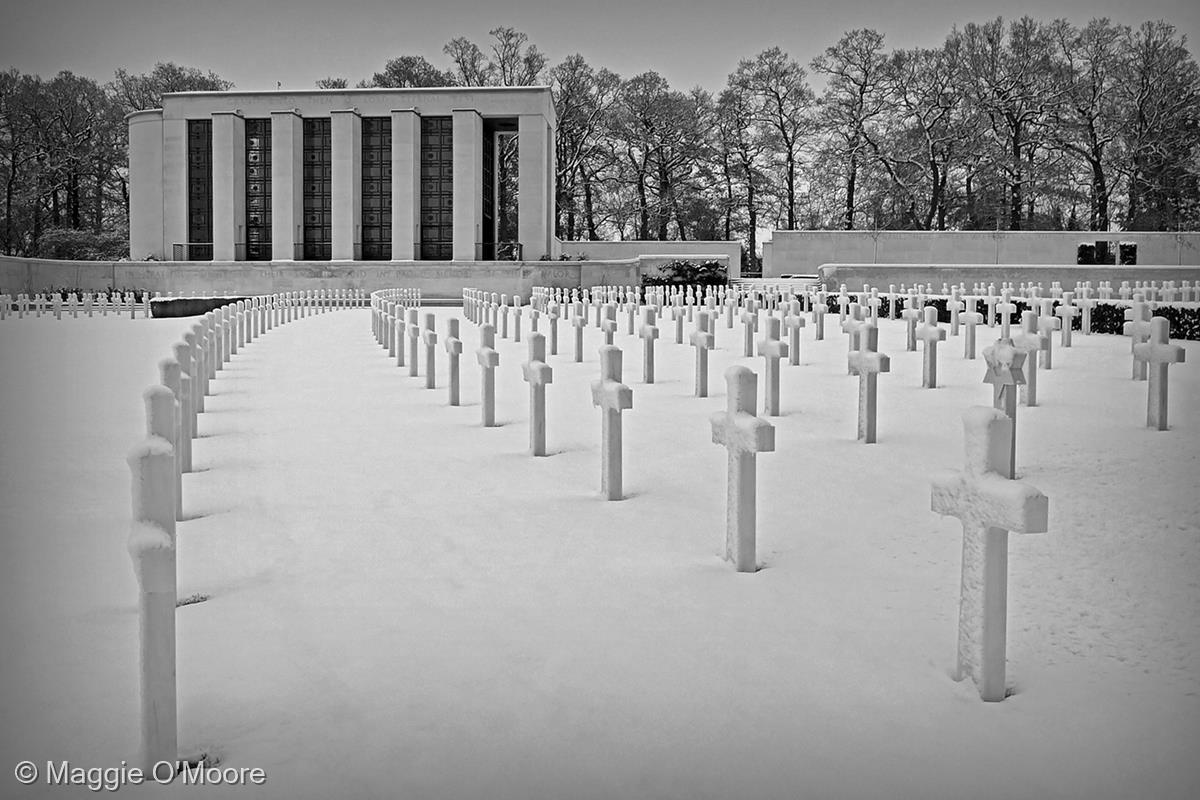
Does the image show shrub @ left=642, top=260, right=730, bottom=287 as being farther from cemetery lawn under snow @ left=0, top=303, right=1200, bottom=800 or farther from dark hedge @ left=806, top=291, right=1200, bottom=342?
cemetery lawn under snow @ left=0, top=303, right=1200, bottom=800

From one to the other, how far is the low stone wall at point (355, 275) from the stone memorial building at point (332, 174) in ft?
23.6

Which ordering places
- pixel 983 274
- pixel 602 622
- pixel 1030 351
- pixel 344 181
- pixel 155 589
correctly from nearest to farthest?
1. pixel 155 589
2. pixel 602 622
3. pixel 1030 351
4. pixel 983 274
5. pixel 344 181

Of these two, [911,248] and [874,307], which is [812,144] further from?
[874,307]

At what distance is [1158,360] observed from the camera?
7.99m

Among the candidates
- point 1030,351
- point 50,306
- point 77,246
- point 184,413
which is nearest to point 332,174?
point 77,246

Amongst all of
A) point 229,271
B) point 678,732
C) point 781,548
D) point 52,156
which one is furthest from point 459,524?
point 52,156

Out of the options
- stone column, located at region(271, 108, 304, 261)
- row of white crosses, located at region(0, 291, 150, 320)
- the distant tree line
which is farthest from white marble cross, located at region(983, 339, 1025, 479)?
stone column, located at region(271, 108, 304, 261)

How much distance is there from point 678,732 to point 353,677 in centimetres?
103

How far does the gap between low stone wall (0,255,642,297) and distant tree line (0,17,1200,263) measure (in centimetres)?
628

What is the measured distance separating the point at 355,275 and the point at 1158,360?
131 feet

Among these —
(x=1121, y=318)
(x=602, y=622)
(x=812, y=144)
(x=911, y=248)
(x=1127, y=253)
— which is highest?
(x=812, y=144)

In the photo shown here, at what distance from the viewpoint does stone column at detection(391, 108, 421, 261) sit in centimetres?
5221

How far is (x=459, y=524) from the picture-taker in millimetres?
5398

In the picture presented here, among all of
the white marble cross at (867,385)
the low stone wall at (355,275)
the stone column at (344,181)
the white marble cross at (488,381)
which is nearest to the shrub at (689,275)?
the low stone wall at (355,275)
